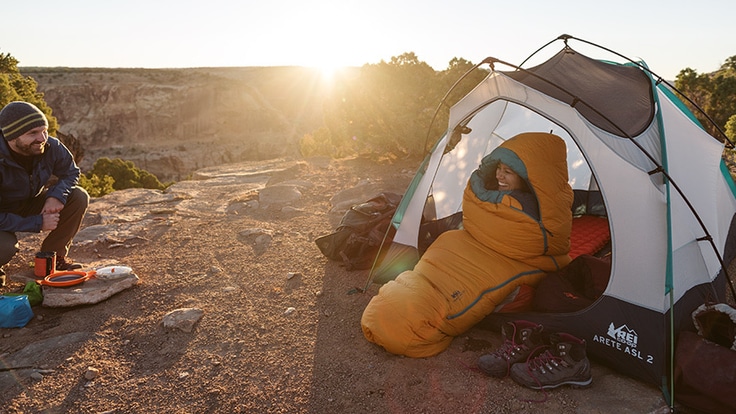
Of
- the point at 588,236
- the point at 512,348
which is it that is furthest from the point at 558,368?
the point at 588,236

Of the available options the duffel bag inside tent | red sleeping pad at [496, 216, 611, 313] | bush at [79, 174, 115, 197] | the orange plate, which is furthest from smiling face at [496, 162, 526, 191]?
bush at [79, 174, 115, 197]

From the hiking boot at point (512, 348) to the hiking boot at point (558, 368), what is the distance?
0.07 meters

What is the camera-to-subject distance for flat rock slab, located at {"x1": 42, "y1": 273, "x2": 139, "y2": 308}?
4203 millimetres

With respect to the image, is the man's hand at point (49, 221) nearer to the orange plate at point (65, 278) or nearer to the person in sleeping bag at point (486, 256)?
the orange plate at point (65, 278)

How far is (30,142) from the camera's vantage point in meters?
4.10

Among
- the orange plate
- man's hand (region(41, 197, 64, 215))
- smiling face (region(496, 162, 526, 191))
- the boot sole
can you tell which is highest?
smiling face (region(496, 162, 526, 191))

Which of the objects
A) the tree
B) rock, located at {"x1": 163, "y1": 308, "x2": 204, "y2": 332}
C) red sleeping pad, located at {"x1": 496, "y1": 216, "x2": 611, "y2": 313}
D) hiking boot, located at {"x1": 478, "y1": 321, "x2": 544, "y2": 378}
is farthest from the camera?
the tree

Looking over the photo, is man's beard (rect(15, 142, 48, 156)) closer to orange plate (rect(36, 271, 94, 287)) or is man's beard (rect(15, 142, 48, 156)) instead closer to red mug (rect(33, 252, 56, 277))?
red mug (rect(33, 252, 56, 277))

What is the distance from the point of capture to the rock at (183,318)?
157 inches

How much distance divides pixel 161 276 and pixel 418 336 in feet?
10.6

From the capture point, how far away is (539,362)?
10.3ft

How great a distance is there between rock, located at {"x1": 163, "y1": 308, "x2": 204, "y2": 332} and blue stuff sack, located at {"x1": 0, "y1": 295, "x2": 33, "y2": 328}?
116 centimetres

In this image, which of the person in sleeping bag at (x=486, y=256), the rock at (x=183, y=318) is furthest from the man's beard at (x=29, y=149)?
the person in sleeping bag at (x=486, y=256)

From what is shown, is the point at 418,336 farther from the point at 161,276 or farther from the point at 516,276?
the point at 161,276
